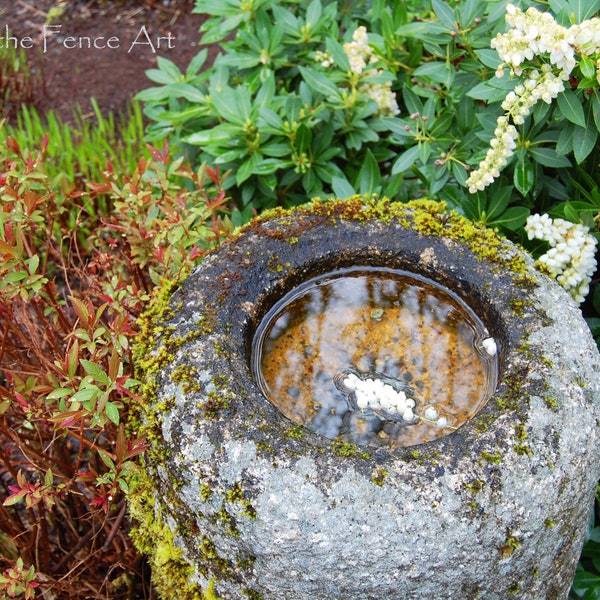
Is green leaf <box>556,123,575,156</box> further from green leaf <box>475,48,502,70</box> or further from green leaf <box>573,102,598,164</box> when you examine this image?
green leaf <box>475,48,502,70</box>

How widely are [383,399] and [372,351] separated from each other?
0.23 m

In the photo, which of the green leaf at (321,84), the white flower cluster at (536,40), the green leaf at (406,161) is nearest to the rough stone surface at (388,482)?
the white flower cluster at (536,40)

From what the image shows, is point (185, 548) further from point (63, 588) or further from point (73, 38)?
point (73, 38)

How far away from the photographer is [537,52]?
2029 millimetres

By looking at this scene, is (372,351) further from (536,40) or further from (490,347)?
(536,40)

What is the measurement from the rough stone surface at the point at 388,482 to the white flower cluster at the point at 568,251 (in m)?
0.43

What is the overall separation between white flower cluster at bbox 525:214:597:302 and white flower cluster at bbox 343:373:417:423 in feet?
2.74

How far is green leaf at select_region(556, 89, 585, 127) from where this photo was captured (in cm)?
219

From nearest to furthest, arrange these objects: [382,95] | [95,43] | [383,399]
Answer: [383,399] < [382,95] < [95,43]

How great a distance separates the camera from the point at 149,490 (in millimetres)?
1933

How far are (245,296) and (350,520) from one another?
0.73 m

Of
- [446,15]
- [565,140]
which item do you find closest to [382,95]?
[446,15]

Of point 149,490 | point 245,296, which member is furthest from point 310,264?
point 149,490

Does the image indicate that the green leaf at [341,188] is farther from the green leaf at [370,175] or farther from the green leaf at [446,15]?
the green leaf at [446,15]
